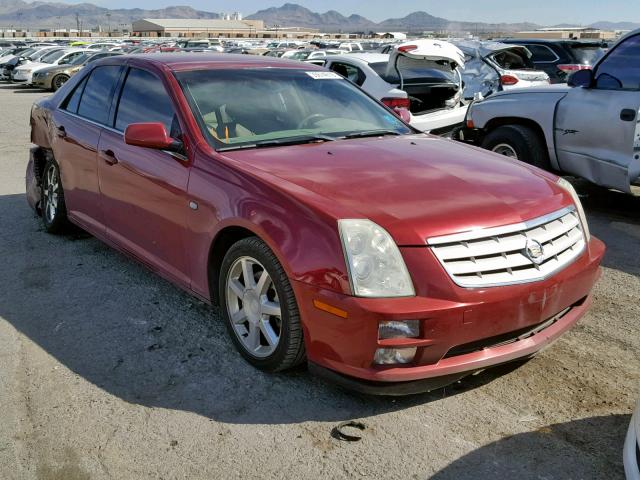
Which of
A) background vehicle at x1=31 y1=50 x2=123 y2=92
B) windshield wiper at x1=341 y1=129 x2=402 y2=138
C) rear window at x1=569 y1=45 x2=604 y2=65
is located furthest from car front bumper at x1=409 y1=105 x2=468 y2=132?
background vehicle at x1=31 y1=50 x2=123 y2=92

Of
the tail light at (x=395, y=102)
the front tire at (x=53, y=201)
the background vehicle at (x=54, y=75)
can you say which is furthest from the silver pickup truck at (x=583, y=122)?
the background vehicle at (x=54, y=75)

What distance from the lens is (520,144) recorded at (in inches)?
278

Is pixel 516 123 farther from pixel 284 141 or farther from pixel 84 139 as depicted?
pixel 84 139

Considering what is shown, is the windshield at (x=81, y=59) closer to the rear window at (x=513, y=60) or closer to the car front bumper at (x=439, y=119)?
the rear window at (x=513, y=60)

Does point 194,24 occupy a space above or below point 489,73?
above

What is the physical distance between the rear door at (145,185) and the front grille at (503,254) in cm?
159

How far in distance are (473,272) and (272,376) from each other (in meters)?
1.20

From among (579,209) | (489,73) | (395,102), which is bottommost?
(579,209)

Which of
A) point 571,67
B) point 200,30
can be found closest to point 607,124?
point 571,67

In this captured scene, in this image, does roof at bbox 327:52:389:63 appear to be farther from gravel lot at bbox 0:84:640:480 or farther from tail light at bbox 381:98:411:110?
gravel lot at bbox 0:84:640:480

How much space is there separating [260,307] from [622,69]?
465 centimetres

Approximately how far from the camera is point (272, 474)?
106 inches

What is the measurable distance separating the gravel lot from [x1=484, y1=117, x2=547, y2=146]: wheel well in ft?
9.52

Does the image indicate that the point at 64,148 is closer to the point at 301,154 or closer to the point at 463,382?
the point at 301,154
